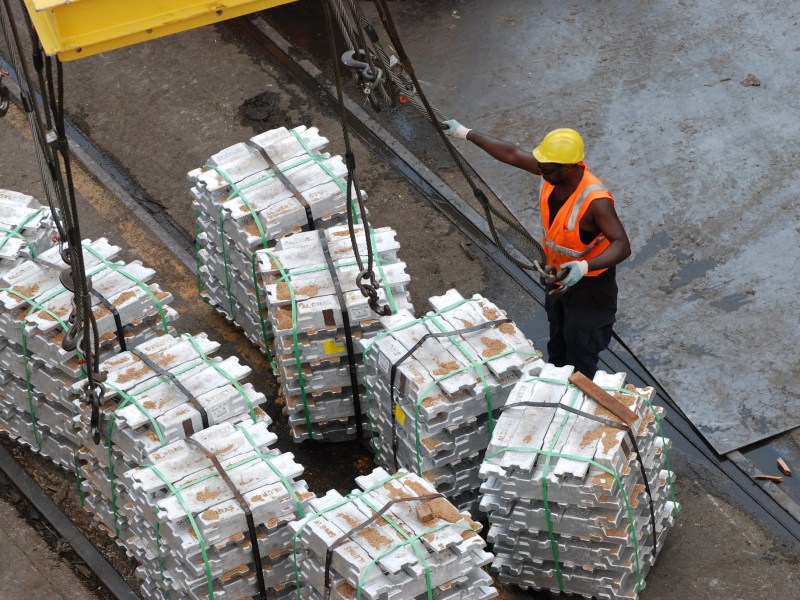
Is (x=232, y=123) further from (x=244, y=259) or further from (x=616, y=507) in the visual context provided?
(x=616, y=507)

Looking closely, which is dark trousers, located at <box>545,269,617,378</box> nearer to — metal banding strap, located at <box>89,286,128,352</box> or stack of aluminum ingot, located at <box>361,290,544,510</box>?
stack of aluminum ingot, located at <box>361,290,544,510</box>

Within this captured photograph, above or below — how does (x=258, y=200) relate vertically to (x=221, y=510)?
above

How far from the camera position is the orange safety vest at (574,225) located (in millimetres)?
8805

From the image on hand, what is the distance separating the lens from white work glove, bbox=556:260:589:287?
340 inches

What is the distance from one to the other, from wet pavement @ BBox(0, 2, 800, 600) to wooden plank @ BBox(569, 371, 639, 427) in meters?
1.40

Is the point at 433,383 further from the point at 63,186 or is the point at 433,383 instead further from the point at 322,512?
the point at 63,186

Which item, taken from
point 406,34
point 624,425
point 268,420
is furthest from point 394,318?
point 406,34

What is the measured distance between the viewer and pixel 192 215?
38.9 feet

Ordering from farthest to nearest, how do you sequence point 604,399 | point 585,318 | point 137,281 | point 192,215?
point 192,215 → point 585,318 → point 137,281 → point 604,399

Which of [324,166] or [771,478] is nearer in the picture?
[771,478]

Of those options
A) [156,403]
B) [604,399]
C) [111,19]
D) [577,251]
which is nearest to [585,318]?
[577,251]

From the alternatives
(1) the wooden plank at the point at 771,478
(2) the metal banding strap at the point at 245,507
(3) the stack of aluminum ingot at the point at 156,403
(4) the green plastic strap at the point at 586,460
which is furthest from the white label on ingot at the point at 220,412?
(1) the wooden plank at the point at 771,478

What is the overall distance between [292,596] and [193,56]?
743 centimetres

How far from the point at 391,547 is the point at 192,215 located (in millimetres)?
5435
